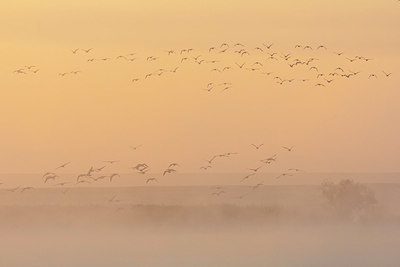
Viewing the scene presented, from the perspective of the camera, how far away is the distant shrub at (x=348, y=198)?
271 centimetres

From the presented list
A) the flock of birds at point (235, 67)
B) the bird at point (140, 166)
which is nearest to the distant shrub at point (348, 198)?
the flock of birds at point (235, 67)

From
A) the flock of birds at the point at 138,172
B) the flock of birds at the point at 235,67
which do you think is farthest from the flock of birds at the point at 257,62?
the flock of birds at the point at 138,172

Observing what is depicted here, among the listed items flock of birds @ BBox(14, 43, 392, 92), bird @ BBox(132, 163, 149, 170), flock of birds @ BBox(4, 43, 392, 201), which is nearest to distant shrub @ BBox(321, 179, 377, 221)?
flock of birds @ BBox(4, 43, 392, 201)

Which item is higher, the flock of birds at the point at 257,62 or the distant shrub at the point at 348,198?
the flock of birds at the point at 257,62

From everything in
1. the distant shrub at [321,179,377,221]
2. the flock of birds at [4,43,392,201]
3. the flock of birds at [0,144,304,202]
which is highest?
the flock of birds at [4,43,392,201]

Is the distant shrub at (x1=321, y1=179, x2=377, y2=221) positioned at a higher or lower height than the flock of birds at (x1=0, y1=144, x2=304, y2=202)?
lower

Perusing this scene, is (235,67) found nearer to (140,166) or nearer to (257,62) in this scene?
(257,62)

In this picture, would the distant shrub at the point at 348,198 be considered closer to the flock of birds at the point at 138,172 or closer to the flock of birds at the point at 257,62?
the flock of birds at the point at 138,172

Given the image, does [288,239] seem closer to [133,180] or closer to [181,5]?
[133,180]

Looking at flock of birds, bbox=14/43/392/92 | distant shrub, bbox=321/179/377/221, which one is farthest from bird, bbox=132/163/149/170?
distant shrub, bbox=321/179/377/221

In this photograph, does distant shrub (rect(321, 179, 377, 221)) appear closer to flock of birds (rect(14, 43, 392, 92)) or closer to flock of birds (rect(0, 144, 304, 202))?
flock of birds (rect(0, 144, 304, 202))

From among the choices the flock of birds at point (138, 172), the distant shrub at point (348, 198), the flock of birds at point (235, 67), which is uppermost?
the flock of birds at point (235, 67)

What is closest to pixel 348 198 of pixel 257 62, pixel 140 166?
pixel 257 62

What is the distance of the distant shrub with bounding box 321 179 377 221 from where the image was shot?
8.89 ft
